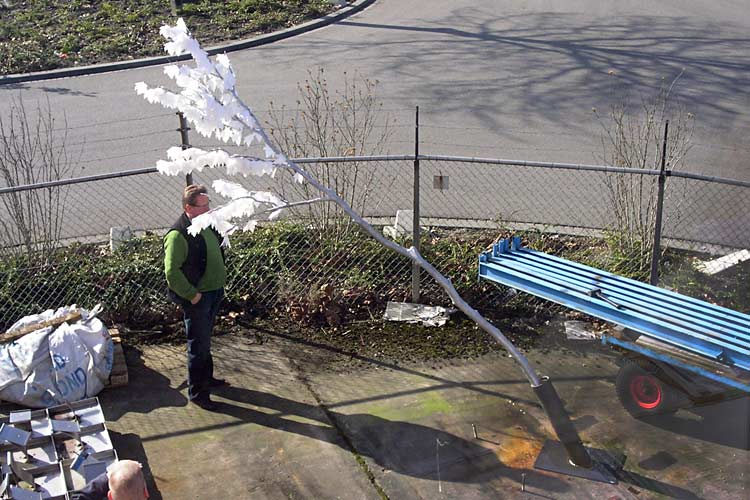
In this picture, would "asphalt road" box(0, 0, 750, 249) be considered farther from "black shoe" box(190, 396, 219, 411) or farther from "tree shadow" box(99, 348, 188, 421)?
"black shoe" box(190, 396, 219, 411)

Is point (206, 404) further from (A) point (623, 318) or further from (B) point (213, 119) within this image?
(A) point (623, 318)

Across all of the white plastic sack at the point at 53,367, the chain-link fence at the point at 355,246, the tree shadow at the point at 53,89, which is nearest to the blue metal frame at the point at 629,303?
the chain-link fence at the point at 355,246

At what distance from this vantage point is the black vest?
5.93m

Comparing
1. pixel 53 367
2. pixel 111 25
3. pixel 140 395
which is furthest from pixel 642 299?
pixel 111 25

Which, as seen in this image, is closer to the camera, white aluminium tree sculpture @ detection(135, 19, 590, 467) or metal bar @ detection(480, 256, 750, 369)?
white aluminium tree sculpture @ detection(135, 19, 590, 467)

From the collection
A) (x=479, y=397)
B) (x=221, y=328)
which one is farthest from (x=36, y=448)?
(x=479, y=397)

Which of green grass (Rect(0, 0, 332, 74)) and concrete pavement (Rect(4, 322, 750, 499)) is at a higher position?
green grass (Rect(0, 0, 332, 74))

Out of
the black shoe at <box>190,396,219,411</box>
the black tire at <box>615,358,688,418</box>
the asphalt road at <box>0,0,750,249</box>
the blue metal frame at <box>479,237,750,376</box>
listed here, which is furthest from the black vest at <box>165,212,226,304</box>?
the asphalt road at <box>0,0,750,249</box>

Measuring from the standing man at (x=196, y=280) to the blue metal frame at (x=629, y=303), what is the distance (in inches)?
84.5

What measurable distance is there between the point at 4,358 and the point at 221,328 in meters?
1.82

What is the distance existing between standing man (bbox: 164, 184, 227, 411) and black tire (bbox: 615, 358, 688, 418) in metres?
3.07

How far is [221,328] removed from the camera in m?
7.35

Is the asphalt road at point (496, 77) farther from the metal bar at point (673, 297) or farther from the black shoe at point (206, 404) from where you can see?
the black shoe at point (206, 404)

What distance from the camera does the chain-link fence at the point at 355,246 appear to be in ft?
24.6
